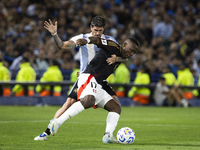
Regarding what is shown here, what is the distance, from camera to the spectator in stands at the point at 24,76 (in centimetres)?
1717

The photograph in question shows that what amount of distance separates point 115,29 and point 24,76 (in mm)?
6490

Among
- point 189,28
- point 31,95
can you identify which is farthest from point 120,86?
point 189,28

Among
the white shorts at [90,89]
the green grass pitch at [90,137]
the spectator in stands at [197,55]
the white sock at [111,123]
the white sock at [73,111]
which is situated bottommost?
the green grass pitch at [90,137]

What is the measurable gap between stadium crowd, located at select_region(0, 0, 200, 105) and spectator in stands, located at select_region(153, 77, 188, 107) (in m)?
1.02

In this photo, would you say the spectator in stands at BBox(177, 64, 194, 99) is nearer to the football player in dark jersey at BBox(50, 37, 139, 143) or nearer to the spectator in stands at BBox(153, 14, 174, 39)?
the spectator in stands at BBox(153, 14, 174, 39)

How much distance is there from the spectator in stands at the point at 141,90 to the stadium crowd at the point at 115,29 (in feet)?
1.07

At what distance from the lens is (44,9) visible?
21547mm

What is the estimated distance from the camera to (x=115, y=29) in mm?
21719

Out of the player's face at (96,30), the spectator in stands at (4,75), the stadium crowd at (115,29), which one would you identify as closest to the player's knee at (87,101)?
the player's face at (96,30)

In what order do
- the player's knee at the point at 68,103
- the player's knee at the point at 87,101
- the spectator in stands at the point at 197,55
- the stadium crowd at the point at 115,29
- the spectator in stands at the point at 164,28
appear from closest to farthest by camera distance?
the player's knee at the point at 87,101, the player's knee at the point at 68,103, the stadium crowd at the point at 115,29, the spectator in stands at the point at 197,55, the spectator in stands at the point at 164,28

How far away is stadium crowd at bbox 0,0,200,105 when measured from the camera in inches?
763

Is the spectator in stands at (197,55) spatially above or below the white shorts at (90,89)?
above

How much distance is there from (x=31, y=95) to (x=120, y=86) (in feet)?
13.5

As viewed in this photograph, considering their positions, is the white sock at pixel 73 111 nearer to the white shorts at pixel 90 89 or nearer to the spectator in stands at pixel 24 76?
the white shorts at pixel 90 89
